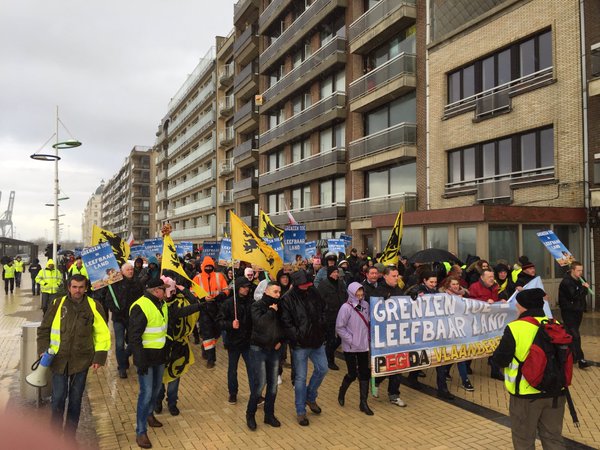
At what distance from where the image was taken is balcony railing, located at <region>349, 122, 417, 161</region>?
2262 cm

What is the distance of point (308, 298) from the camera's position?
20.9ft

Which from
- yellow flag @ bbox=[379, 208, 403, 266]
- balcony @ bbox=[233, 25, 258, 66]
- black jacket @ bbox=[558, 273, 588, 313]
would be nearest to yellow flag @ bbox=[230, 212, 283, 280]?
yellow flag @ bbox=[379, 208, 403, 266]

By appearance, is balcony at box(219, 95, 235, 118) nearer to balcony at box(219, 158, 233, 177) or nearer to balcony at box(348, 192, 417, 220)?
balcony at box(219, 158, 233, 177)

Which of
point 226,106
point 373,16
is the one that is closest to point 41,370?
point 373,16

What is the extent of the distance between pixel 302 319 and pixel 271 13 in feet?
113

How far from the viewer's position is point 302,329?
6145 millimetres

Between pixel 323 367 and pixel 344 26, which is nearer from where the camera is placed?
pixel 323 367

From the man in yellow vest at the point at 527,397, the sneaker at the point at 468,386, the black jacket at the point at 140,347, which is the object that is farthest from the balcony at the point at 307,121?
the man in yellow vest at the point at 527,397

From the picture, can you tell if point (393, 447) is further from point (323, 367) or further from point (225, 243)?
point (225, 243)

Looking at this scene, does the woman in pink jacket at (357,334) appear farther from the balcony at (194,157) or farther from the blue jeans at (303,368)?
the balcony at (194,157)

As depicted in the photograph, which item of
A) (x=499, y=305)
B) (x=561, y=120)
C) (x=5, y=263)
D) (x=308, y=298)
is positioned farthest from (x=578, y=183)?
(x=5, y=263)

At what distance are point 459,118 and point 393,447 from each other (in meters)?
17.2

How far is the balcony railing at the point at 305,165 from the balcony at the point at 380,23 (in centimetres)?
564

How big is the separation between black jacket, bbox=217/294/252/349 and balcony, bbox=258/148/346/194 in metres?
21.3
